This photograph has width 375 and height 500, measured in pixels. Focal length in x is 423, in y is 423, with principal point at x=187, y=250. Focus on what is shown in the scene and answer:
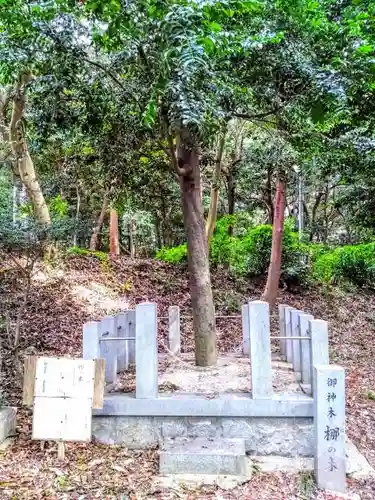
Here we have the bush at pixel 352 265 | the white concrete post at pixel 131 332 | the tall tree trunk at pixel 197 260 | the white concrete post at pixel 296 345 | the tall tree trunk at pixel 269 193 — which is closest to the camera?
the white concrete post at pixel 296 345

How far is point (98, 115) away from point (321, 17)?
2.61 meters

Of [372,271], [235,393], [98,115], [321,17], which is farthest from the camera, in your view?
[372,271]

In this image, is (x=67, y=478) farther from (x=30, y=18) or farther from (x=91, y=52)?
(x=91, y=52)

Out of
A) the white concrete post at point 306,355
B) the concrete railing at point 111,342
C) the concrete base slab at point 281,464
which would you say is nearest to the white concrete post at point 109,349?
the concrete railing at point 111,342

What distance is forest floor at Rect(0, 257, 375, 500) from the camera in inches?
114

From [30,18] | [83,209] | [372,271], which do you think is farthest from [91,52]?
[372,271]

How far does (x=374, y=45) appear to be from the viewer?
4.45m

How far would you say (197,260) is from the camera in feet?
15.4

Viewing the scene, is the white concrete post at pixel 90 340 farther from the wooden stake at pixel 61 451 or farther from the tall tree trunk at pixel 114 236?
the tall tree trunk at pixel 114 236

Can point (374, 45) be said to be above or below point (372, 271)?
above

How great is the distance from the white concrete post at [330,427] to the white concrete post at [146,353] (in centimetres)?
129

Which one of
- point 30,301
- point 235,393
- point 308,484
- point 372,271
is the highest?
point 372,271

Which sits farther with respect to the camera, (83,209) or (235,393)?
(83,209)

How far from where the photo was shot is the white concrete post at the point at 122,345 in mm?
4461
